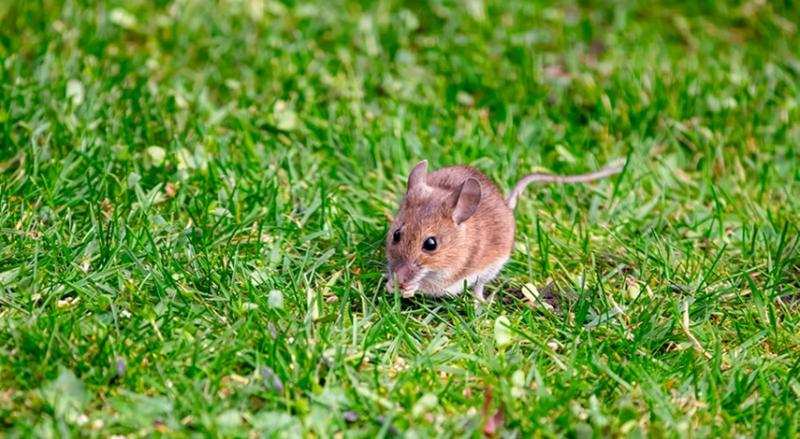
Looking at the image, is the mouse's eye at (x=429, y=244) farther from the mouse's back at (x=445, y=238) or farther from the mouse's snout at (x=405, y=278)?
the mouse's snout at (x=405, y=278)

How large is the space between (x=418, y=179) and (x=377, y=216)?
59 cm

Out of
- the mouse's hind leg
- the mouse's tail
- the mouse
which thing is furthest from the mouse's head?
the mouse's tail

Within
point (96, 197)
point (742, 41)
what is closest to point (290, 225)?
point (96, 197)

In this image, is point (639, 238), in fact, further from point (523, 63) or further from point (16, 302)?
point (16, 302)

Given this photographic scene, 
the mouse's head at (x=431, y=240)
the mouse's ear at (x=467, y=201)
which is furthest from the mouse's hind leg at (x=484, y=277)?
the mouse's ear at (x=467, y=201)

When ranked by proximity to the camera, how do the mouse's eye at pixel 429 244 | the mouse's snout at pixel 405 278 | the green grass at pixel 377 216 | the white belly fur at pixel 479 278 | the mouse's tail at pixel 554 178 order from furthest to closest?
1. the mouse's tail at pixel 554 178
2. the white belly fur at pixel 479 278
3. the mouse's eye at pixel 429 244
4. the mouse's snout at pixel 405 278
5. the green grass at pixel 377 216

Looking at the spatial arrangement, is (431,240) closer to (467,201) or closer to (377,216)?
(467,201)

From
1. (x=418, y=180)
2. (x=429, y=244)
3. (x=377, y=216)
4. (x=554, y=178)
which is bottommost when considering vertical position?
(x=377, y=216)

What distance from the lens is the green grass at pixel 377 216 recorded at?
3.76 meters

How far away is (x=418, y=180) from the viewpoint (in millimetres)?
4746

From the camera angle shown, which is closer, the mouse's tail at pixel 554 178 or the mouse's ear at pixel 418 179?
the mouse's ear at pixel 418 179

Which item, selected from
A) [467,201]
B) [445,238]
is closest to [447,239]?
[445,238]

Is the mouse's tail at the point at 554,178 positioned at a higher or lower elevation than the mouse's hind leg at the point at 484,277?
higher

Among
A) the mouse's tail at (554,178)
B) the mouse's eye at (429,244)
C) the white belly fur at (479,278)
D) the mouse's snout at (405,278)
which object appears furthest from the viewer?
the mouse's tail at (554,178)
